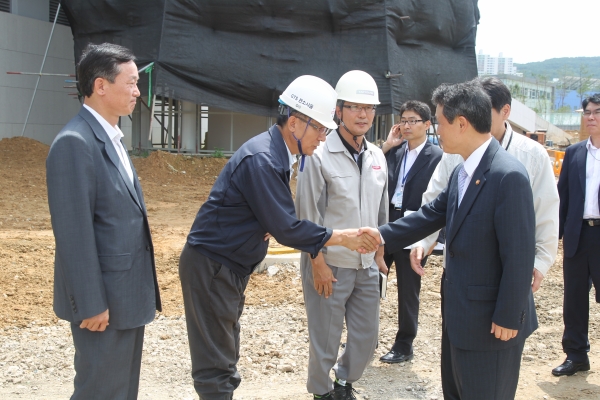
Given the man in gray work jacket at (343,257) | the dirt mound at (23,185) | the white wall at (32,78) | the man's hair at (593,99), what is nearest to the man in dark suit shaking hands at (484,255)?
the man in gray work jacket at (343,257)

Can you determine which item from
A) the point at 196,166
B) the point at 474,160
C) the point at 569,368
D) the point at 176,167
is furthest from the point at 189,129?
the point at 474,160

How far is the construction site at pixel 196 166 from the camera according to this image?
460cm

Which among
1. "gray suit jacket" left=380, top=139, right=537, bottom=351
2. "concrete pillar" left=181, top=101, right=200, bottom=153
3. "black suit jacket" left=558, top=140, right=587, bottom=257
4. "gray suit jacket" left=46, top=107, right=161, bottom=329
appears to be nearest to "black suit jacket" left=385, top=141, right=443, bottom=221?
"black suit jacket" left=558, top=140, right=587, bottom=257

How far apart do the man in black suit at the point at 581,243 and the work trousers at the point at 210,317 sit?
270 centimetres

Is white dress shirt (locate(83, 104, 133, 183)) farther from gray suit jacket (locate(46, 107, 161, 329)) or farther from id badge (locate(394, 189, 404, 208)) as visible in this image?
id badge (locate(394, 189, 404, 208))

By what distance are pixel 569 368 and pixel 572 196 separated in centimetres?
133

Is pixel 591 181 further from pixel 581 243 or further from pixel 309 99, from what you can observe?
pixel 309 99

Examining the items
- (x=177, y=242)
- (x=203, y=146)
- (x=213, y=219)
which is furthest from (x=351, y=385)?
(x=203, y=146)

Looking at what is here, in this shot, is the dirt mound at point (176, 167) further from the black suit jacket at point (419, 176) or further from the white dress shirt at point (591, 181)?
the white dress shirt at point (591, 181)

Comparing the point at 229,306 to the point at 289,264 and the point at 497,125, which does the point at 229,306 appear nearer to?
the point at 497,125

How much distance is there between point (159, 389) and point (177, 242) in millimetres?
4810

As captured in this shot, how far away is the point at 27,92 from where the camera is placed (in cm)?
1772

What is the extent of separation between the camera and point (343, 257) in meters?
3.96

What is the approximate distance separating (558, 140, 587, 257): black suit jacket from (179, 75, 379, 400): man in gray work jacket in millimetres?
2223
